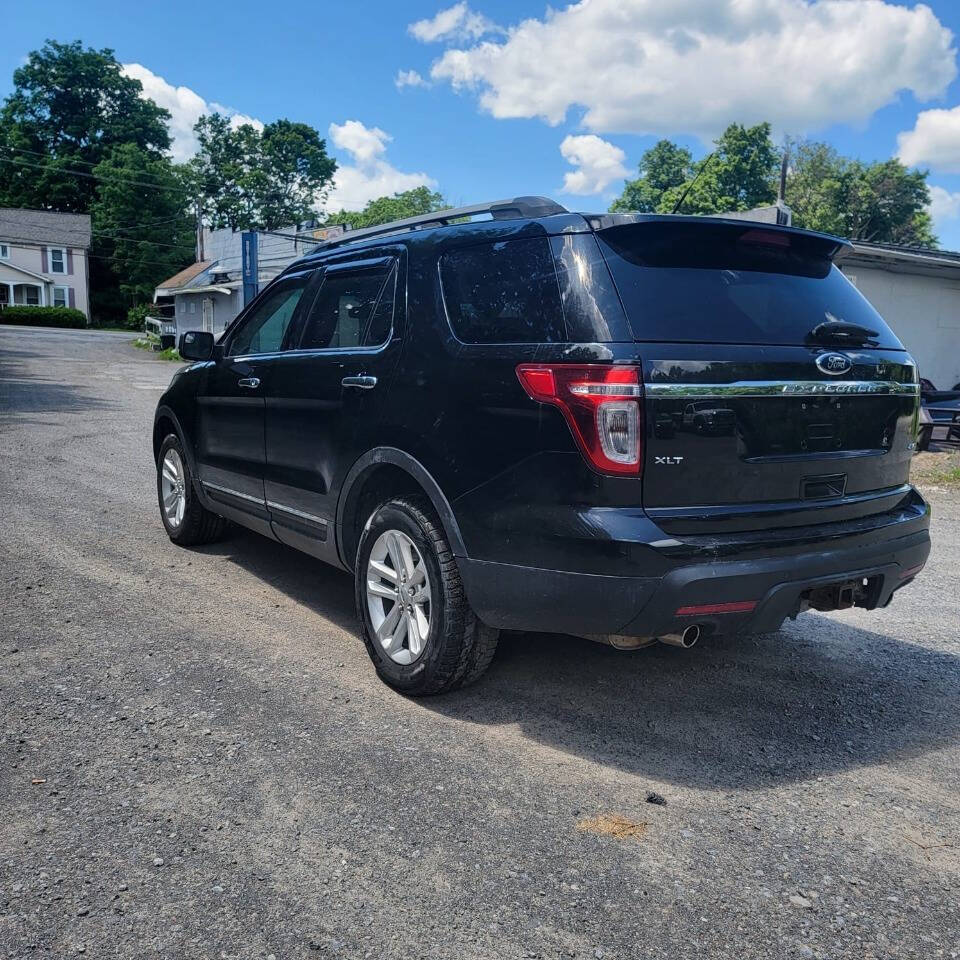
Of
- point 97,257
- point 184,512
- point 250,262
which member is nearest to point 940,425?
point 184,512

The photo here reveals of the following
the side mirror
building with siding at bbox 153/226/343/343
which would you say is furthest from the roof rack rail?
building with siding at bbox 153/226/343/343

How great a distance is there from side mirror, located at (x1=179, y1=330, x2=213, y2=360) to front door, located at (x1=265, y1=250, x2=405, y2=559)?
3.55 feet

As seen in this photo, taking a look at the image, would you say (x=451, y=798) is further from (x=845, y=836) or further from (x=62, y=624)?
(x=62, y=624)

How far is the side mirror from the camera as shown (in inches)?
226

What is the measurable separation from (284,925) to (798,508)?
7.36ft

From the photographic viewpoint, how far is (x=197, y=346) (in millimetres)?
5781

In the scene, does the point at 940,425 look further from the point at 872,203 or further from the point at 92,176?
the point at 92,176

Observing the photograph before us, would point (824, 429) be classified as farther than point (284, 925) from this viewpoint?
Yes

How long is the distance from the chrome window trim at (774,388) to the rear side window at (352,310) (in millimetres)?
1517

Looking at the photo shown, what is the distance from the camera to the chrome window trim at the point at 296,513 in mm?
4477

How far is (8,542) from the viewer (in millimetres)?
6219

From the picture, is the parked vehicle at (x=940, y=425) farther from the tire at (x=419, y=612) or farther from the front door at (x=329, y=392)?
the tire at (x=419, y=612)

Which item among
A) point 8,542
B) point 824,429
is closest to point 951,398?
point 824,429

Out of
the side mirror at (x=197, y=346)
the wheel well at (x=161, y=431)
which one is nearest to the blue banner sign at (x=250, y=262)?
the wheel well at (x=161, y=431)
